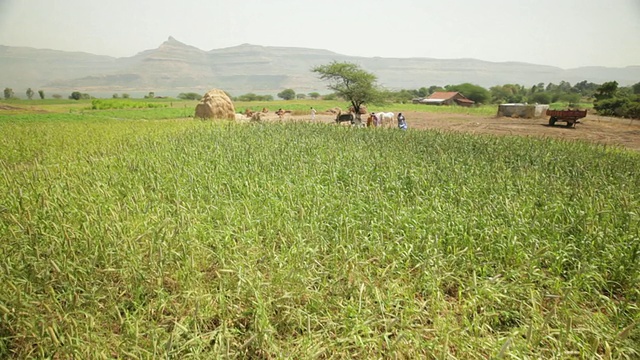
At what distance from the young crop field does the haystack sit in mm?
17246

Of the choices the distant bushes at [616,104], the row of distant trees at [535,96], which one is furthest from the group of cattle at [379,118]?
the distant bushes at [616,104]

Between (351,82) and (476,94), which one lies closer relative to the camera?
(351,82)

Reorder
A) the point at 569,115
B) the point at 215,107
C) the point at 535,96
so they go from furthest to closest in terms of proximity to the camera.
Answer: the point at 535,96 → the point at 215,107 → the point at 569,115

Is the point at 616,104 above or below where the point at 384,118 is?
above

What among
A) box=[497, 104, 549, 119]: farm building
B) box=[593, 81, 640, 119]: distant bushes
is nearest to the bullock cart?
box=[497, 104, 549, 119]: farm building

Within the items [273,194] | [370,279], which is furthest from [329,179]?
[370,279]

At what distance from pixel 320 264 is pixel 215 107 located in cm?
2213

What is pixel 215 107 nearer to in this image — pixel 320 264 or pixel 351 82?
pixel 351 82

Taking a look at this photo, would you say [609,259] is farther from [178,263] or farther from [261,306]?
[178,263]

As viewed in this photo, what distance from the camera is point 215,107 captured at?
2320cm

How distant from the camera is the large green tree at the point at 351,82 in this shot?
3186 centimetres

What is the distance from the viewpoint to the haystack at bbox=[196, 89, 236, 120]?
2309cm

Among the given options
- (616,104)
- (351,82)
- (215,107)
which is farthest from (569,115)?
(215,107)

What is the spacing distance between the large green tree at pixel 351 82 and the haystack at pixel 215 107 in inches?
481
